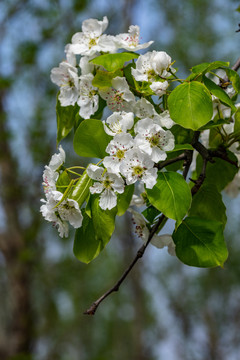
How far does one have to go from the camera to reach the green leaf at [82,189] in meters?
0.83

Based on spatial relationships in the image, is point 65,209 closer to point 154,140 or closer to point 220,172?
point 154,140

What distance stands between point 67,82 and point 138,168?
40cm

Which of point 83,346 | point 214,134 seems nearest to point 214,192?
point 214,134

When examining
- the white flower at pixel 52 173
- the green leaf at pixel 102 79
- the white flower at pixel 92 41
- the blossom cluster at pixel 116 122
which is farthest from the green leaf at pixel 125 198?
the white flower at pixel 92 41

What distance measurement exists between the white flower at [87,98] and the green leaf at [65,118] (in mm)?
68

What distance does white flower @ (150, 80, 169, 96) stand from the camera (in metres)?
0.88

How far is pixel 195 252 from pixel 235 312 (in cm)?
1063

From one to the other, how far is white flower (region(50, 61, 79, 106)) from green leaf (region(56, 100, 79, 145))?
0.03 metres

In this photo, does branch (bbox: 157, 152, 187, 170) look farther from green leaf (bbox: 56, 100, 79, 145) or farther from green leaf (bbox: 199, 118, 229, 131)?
green leaf (bbox: 56, 100, 79, 145)

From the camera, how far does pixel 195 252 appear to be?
858 millimetres

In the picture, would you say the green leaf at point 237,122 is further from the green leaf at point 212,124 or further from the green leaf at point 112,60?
the green leaf at point 112,60

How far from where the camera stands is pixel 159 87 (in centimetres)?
88

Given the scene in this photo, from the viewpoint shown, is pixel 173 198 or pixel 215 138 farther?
pixel 215 138

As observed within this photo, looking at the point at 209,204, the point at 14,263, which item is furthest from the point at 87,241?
the point at 14,263
